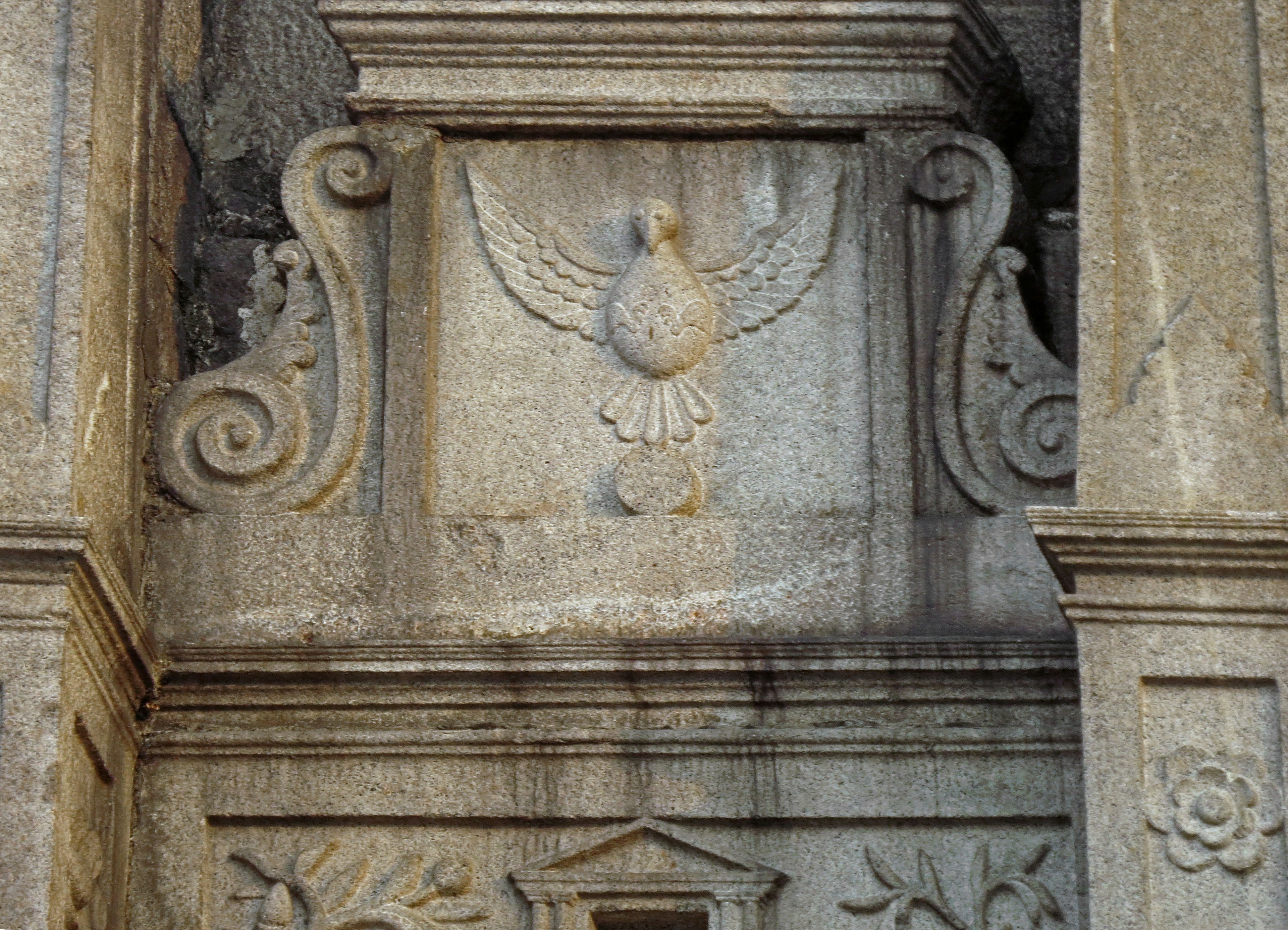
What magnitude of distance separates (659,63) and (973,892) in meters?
1.90

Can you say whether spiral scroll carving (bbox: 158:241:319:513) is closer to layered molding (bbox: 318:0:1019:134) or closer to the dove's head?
layered molding (bbox: 318:0:1019:134)

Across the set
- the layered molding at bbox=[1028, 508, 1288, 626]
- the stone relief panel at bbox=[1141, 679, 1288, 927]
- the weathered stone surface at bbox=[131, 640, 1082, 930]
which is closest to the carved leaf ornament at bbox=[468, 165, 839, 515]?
the weathered stone surface at bbox=[131, 640, 1082, 930]

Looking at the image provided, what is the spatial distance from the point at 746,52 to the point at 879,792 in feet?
5.38

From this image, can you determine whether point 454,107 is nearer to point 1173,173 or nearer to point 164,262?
point 164,262

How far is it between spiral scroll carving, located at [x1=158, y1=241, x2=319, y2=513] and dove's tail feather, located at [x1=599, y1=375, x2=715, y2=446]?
0.64 metres

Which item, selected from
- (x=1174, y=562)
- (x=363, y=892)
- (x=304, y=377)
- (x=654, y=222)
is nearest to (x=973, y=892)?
(x=1174, y=562)

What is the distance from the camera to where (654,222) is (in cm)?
627

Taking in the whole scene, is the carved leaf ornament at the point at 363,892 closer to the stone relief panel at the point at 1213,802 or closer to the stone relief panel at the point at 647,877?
the stone relief panel at the point at 647,877

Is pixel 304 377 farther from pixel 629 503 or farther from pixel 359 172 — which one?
pixel 629 503

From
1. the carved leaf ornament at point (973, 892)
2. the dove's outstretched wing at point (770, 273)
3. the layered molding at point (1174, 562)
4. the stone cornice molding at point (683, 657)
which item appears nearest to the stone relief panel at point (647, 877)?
the carved leaf ornament at point (973, 892)

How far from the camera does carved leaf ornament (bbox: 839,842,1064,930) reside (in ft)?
18.8

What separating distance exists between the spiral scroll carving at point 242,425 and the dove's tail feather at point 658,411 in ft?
2.11

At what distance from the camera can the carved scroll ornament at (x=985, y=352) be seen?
6.07 m

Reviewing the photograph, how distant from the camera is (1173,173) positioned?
18.9ft
